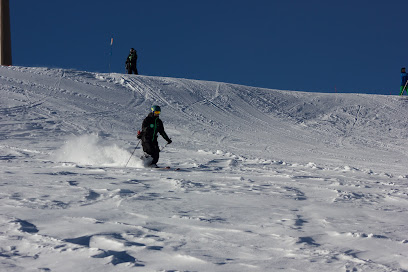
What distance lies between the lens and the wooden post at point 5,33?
33719mm

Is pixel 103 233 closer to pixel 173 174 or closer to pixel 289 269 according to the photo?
pixel 289 269

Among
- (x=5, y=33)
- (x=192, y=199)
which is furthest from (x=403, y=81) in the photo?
(x=5, y=33)

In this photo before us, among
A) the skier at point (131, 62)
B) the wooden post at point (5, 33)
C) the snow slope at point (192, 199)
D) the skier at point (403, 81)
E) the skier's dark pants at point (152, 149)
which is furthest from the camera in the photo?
the wooden post at point (5, 33)

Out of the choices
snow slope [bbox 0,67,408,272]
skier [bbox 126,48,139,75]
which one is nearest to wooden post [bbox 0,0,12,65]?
skier [bbox 126,48,139,75]

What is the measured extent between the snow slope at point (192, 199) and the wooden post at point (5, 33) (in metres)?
15.0

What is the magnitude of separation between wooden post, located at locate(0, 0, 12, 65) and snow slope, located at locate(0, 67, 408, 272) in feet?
49.1

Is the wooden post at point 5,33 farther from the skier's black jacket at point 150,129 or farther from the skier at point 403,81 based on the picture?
the skier at point 403,81

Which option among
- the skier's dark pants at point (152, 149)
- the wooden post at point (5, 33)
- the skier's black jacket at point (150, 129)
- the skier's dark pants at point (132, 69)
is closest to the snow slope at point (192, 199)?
the skier's dark pants at point (152, 149)

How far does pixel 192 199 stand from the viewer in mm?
6270

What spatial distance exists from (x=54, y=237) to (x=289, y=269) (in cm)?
209

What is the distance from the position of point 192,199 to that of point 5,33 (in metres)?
33.0

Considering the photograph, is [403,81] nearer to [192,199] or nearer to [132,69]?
[132,69]

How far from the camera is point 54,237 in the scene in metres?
4.05

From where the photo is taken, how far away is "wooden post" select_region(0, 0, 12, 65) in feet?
111
